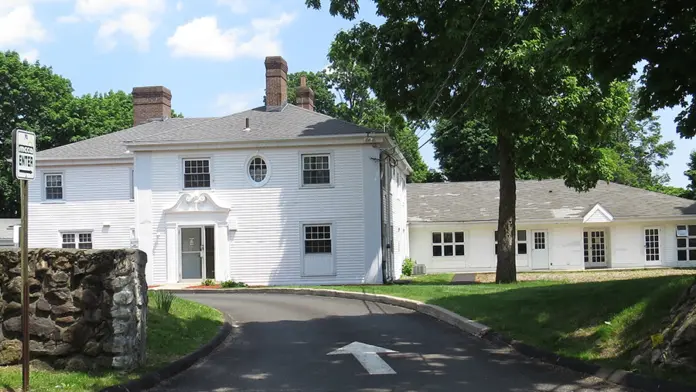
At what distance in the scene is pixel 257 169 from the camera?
97.9 ft

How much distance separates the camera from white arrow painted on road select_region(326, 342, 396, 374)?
10.3 m

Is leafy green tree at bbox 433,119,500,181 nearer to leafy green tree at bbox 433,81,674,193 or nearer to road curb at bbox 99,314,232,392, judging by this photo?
leafy green tree at bbox 433,81,674,193

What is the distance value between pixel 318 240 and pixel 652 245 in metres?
19.1

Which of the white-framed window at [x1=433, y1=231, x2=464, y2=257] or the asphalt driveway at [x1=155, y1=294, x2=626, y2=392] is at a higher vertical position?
the white-framed window at [x1=433, y1=231, x2=464, y2=257]

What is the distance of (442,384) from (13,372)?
17.2 feet

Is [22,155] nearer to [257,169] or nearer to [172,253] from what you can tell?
[257,169]

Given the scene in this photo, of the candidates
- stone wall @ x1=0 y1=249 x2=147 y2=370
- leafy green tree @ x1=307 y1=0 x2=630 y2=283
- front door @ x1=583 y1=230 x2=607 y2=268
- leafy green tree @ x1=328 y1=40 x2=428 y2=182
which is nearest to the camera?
stone wall @ x1=0 y1=249 x2=147 y2=370

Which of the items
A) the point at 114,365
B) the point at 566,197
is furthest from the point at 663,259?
the point at 114,365

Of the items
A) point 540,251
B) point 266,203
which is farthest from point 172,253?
point 540,251

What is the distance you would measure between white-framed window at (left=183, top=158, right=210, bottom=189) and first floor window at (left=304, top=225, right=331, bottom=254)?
4.70 meters

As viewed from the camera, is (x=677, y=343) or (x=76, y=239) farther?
(x=76, y=239)

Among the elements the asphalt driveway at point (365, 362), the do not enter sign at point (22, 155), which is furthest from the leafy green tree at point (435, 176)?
the do not enter sign at point (22, 155)

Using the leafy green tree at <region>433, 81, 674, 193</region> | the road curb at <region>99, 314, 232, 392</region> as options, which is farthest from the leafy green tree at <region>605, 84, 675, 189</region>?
the road curb at <region>99, 314, 232, 392</region>

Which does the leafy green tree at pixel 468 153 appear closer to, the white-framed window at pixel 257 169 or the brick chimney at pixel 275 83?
the brick chimney at pixel 275 83
